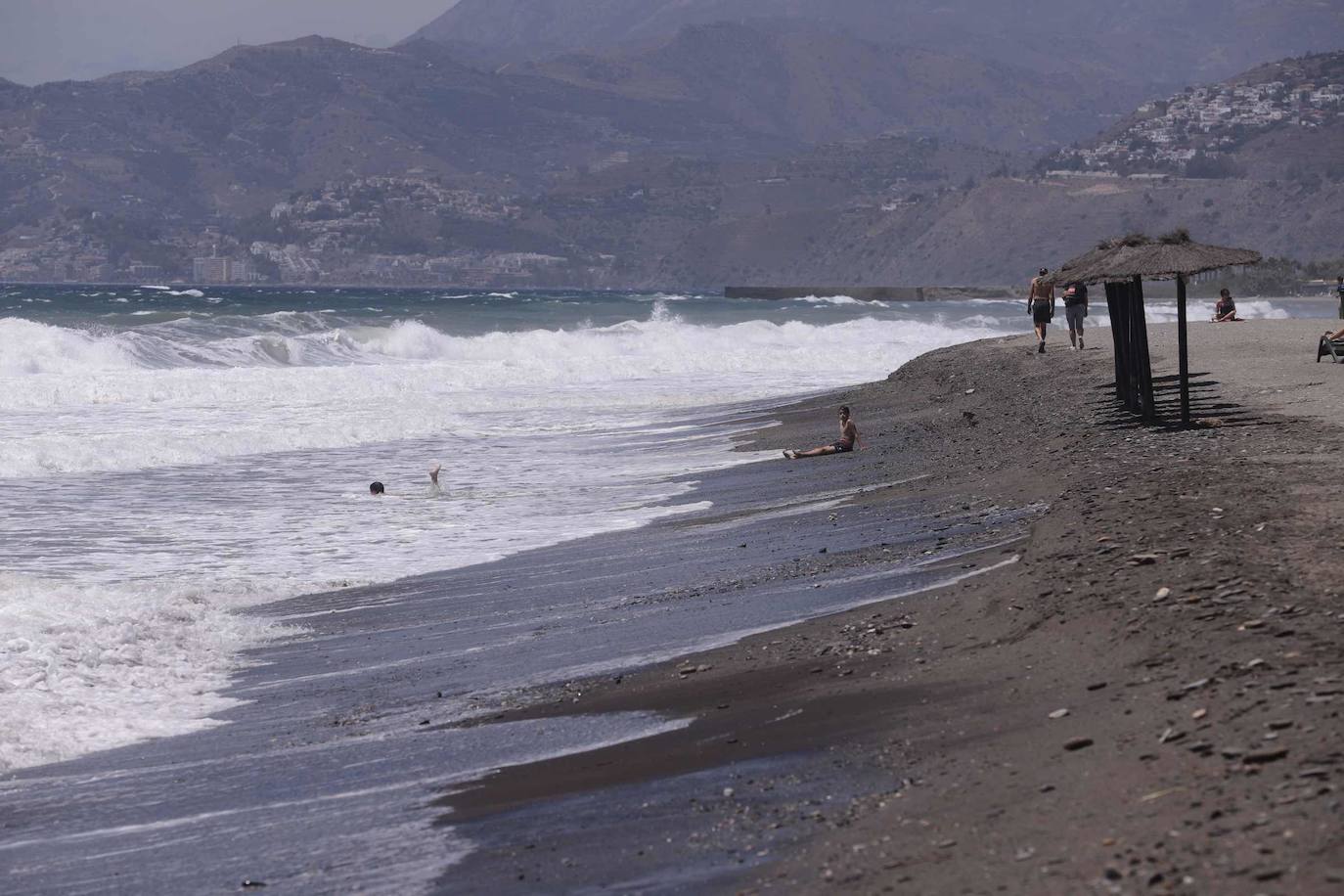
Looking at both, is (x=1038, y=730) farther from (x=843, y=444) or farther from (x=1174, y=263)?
(x=843, y=444)

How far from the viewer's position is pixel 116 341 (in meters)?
46.0

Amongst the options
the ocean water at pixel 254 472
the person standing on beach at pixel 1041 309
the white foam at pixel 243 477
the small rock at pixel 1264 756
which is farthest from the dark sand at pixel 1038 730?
the person standing on beach at pixel 1041 309

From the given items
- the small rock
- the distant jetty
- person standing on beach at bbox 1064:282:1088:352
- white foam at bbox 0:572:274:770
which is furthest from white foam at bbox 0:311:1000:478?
the distant jetty

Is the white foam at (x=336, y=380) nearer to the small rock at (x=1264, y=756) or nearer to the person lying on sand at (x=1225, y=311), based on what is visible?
the person lying on sand at (x=1225, y=311)

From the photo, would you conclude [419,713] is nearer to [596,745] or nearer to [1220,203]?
[596,745]

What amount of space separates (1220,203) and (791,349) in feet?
508

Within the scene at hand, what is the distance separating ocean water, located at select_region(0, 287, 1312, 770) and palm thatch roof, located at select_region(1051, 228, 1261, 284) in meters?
4.79

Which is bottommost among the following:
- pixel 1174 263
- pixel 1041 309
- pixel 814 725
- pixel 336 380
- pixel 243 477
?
pixel 814 725

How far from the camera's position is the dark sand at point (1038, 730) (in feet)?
17.0

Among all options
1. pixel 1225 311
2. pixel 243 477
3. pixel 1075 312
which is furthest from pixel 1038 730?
pixel 1225 311

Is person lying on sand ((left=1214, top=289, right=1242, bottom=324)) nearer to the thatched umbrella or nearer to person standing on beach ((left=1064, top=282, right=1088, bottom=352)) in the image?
person standing on beach ((left=1064, top=282, right=1088, bottom=352))

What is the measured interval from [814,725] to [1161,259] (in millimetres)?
10046

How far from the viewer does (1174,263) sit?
1567 centimetres

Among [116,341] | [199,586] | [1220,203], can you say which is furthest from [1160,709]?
[1220,203]
